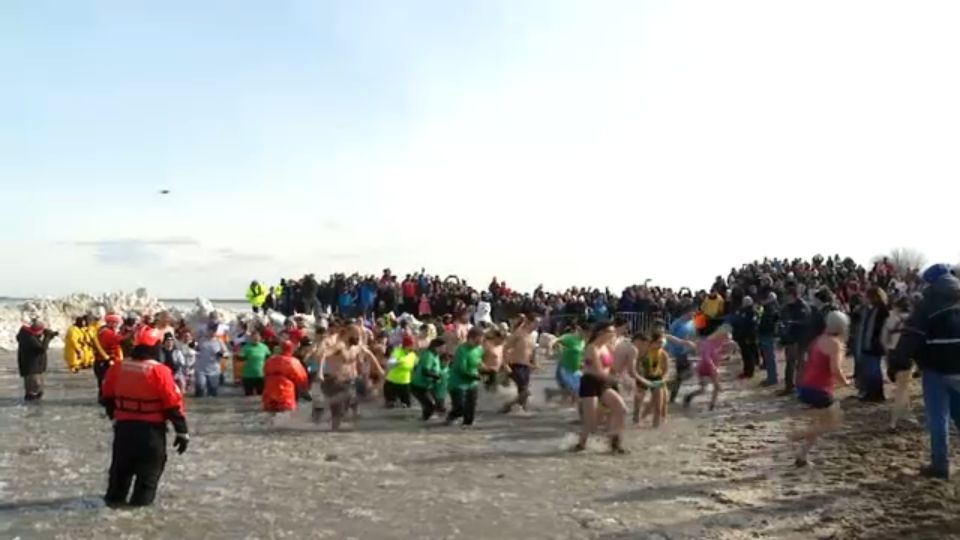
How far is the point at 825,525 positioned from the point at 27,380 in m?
15.9

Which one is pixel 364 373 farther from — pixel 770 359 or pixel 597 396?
pixel 770 359

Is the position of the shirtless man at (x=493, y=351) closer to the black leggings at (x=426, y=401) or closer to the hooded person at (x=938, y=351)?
the black leggings at (x=426, y=401)

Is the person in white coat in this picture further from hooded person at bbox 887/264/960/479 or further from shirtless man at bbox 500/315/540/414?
shirtless man at bbox 500/315/540/414

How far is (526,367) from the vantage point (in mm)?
16625

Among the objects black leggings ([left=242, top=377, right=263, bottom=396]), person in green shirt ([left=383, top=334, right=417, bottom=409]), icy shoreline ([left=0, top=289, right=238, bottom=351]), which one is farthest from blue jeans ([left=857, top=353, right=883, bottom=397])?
icy shoreline ([left=0, top=289, right=238, bottom=351])

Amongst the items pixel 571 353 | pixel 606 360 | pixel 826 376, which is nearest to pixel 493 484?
pixel 606 360

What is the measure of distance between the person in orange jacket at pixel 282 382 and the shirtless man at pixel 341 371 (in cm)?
61

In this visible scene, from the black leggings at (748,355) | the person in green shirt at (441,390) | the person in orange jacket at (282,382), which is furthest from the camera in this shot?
the black leggings at (748,355)

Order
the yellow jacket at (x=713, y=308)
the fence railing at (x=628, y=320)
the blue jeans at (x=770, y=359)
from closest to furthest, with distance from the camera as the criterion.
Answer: the blue jeans at (x=770, y=359) < the yellow jacket at (x=713, y=308) < the fence railing at (x=628, y=320)

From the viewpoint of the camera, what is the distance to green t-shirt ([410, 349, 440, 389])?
15.7m

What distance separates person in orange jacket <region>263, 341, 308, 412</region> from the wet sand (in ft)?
1.62

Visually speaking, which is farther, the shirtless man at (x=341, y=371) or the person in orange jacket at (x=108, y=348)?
the person in orange jacket at (x=108, y=348)

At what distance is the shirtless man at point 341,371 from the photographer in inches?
587

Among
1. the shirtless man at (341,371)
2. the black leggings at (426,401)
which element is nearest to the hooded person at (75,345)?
the shirtless man at (341,371)
